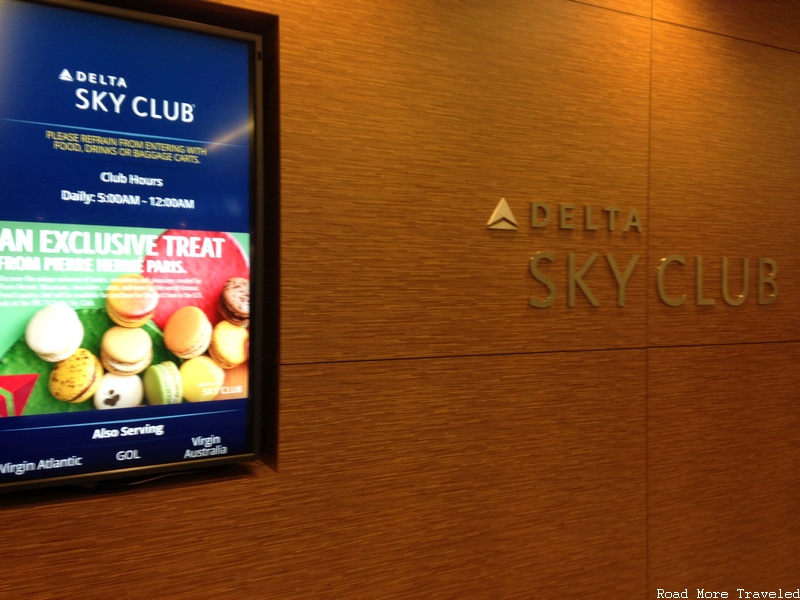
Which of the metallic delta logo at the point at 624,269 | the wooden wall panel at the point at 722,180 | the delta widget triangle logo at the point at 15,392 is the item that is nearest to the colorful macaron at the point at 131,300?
the delta widget triangle logo at the point at 15,392

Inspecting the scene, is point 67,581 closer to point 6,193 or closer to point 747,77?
point 6,193

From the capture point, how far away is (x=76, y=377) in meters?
1.38

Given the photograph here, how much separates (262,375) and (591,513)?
4.03 feet

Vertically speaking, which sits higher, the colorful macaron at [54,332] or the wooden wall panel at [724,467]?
the colorful macaron at [54,332]

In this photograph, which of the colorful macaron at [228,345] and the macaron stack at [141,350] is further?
the colorful macaron at [228,345]

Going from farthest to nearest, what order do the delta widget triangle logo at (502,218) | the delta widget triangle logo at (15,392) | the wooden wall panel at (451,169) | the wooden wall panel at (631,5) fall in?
1. the wooden wall panel at (631,5)
2. the delta widget triangle logo at (502,218)
3. the wooden wall panel at (451,169)
4. the delta widget triangle logo at (15,392)

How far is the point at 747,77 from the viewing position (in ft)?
7.75

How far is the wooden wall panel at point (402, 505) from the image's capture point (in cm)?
144

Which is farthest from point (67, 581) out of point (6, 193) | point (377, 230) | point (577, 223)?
point (577, 223)

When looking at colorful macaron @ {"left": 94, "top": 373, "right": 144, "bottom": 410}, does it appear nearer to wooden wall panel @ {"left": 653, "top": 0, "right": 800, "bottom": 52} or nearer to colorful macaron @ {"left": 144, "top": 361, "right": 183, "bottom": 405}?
colorful macaron @ {"left": 144, "top": 361, "right": 183, "bottom": 405}

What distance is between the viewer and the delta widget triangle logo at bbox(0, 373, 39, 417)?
4.31 ft

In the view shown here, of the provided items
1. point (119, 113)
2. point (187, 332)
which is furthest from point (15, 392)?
point (119, 113)

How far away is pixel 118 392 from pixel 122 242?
14.2 inches

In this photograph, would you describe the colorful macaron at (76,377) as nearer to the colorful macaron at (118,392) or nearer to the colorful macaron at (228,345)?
the colorful macaron at (118,392)
